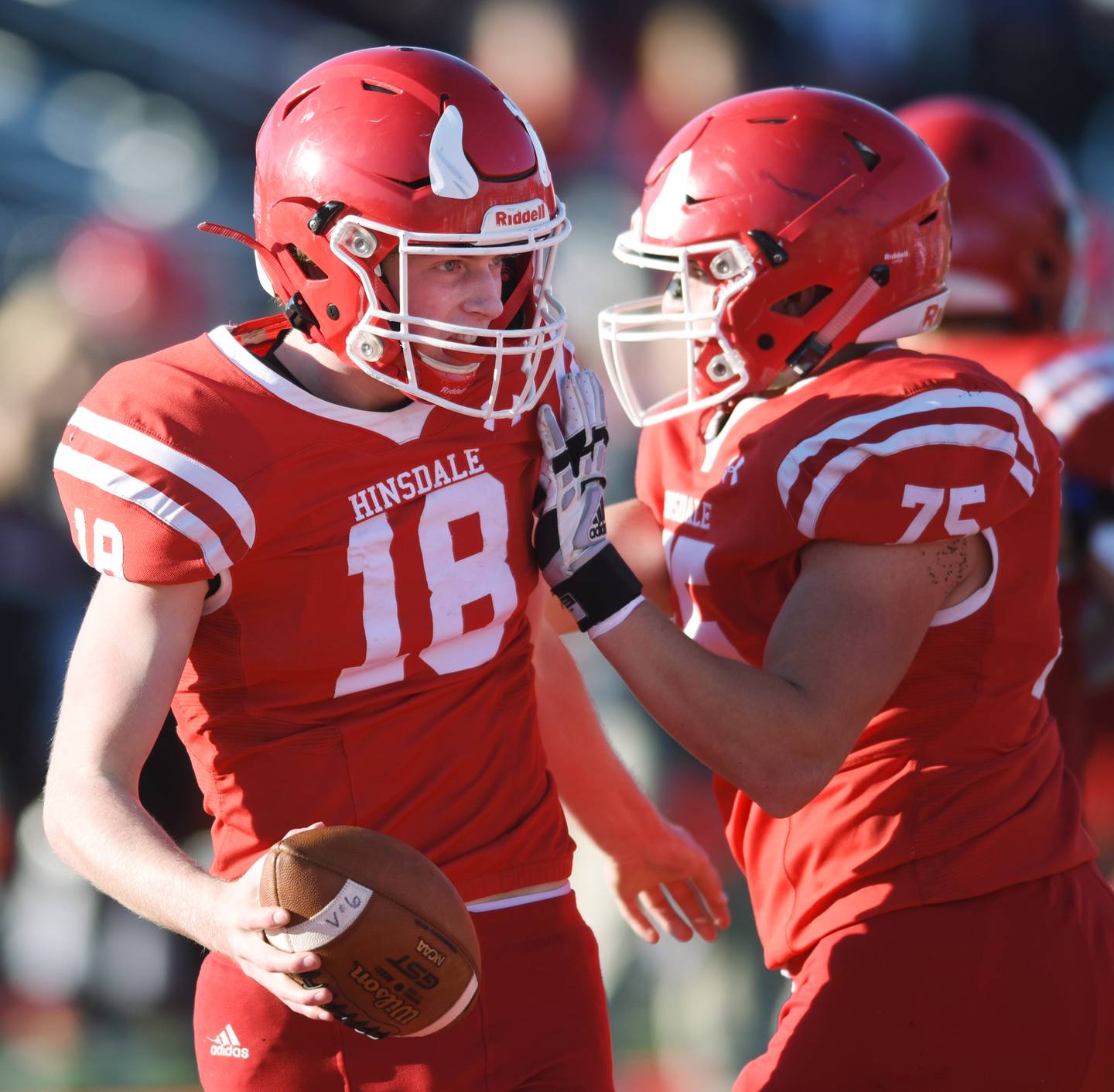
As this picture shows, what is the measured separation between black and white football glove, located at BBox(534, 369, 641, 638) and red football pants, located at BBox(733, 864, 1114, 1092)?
570 mm

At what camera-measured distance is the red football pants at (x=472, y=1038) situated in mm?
1955

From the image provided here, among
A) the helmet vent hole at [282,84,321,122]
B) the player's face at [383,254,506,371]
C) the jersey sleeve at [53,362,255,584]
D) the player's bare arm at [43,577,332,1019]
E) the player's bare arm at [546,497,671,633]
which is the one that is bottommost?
the player's bare arm at [546,497,671,633]

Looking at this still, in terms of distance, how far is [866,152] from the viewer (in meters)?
2.32

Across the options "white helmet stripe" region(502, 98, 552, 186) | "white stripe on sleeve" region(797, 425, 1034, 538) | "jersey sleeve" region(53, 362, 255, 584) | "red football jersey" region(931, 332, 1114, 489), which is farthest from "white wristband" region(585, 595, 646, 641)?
"red football jersey" region(931, 332, 1114, 489)

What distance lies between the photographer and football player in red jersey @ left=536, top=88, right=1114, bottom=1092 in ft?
6.59

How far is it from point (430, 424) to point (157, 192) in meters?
3.77

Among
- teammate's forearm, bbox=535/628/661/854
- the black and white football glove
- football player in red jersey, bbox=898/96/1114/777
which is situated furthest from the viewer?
football player in red jersey, bbox=898/96/1114/777

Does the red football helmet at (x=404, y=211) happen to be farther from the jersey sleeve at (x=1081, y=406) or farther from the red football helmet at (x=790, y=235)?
the jersey sleeve at (x=1081, y=406)

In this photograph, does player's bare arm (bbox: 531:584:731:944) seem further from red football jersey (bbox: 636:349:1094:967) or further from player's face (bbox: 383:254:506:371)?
player's face (bbox: 383:254:506:371)

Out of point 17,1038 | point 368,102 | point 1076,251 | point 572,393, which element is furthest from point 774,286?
point 17,1038

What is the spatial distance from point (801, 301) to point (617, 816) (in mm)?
901

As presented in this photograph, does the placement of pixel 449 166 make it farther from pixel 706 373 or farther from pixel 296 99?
pixel 706 373

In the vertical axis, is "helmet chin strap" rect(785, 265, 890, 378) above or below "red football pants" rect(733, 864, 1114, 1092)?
above

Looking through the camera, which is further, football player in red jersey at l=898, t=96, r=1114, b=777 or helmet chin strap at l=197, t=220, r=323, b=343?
football player in red jersey at l=898, t=96, r=1114, b=777
